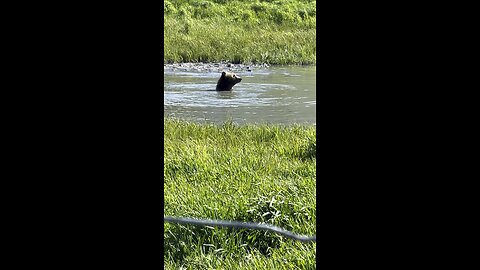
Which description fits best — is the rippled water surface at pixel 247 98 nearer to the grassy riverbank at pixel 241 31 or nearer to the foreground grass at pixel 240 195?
the grassy riverbank at pixel 241 31

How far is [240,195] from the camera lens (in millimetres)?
2926

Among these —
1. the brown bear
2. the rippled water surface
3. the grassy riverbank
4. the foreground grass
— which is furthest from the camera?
the grassy riverbank

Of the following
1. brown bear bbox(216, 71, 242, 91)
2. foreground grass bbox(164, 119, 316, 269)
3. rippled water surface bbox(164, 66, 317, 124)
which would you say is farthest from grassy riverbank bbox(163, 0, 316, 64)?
foreground grass bbox(164, 119, 316, 269)

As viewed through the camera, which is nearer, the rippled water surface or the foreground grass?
the foreground grass

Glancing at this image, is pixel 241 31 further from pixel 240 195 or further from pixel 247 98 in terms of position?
pixel 240 195

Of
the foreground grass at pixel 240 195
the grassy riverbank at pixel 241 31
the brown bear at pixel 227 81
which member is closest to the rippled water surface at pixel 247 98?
the brown bear at pixel 227 81

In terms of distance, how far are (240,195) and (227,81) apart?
3.92m

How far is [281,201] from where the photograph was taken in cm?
283

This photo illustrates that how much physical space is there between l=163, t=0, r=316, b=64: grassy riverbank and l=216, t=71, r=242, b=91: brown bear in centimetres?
239

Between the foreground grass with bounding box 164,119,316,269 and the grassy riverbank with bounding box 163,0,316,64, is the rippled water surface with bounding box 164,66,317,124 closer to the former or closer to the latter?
the grassy riverbank with bounding box 163,0,316,64

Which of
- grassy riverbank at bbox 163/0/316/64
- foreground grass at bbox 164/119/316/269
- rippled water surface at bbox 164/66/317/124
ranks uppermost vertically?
grassy riverbank at bbox 163/0/316/64

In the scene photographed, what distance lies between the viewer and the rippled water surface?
5680mm
